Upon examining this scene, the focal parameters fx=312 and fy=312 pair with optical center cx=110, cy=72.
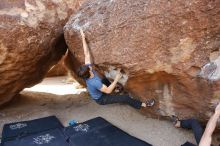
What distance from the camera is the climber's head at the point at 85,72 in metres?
4.84

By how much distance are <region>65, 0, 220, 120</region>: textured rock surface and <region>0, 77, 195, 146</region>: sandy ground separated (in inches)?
11.6

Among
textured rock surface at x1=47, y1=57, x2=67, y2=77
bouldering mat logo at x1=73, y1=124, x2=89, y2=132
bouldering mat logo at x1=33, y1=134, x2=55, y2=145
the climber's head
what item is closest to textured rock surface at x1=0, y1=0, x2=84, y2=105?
the climber's head

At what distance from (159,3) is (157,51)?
679 mm

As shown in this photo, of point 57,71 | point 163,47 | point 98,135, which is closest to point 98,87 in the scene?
point 98,135

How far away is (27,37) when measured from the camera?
18.4 ft

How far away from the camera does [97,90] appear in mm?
5004

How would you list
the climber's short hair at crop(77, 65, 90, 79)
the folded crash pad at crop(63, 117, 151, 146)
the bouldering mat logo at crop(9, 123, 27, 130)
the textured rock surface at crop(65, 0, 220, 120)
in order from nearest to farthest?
the textured rock surface at crop(65, 0, 220, 120), the folded crash pad at crop(63, 117, 151, 146), the climber's short hair at crop(77, 65, 90, 79), the bouldering mat logo at crop(9, 123, 27, 130)

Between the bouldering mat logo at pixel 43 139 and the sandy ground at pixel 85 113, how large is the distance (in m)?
0.68

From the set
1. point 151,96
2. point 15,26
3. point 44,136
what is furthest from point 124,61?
point 15,26

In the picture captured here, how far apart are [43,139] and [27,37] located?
187 cm

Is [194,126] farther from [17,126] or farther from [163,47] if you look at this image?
[17,126]

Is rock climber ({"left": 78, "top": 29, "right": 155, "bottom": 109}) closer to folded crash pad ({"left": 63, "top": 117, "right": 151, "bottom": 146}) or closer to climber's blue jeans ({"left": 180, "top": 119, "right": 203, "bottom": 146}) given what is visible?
folded crash pad ({"left": 63, "top": 117, "right": 151, "bottom": 146})

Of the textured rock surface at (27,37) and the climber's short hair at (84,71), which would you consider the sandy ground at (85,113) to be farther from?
the climber's short hair at (84,71)

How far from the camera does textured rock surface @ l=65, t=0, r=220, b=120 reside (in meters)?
4.22
